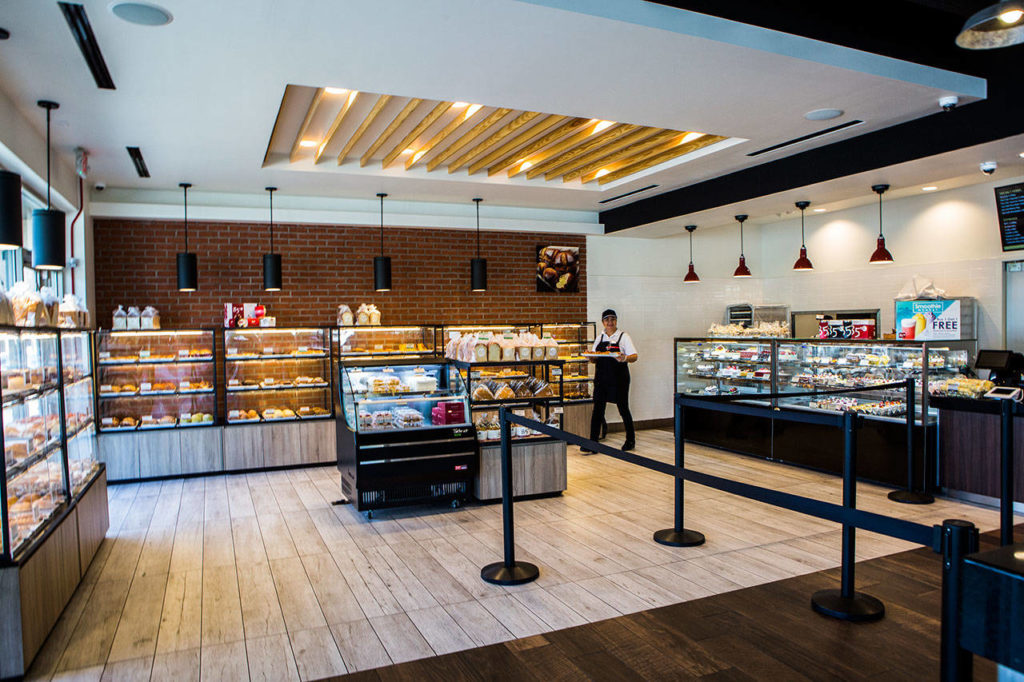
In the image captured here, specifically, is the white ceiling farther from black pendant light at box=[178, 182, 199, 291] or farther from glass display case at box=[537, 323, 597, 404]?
glass display case at box=[537, 323, 597, 404]

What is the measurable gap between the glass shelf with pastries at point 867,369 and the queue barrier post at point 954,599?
4872 millimetres

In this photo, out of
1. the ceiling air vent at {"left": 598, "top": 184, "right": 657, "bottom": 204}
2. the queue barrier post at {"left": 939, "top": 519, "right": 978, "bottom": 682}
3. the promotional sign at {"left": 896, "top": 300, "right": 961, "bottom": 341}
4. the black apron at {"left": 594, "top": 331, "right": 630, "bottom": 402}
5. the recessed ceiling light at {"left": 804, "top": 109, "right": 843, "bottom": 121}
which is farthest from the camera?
the black apron at {"left": 594, "top": 331, "right": 630, "bottom": 402}

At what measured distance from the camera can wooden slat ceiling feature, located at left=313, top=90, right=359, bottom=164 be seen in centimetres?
516

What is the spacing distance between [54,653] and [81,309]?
270cm

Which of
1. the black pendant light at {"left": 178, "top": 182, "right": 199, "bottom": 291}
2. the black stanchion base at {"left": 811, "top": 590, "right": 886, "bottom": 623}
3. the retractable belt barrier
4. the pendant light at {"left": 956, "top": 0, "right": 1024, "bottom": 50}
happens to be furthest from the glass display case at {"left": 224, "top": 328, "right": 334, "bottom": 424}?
the pendant light at {"left": 956, "top": 0, "right": 1024, "bottom": 50}

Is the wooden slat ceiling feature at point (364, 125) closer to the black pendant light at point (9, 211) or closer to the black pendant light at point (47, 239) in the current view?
the black pendant light at point (47, 239)

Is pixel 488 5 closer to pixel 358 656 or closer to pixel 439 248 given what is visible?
pixel 358 656

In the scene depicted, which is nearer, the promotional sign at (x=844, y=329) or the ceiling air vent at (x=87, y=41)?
the ceiling air vent at (x=87, y=41)

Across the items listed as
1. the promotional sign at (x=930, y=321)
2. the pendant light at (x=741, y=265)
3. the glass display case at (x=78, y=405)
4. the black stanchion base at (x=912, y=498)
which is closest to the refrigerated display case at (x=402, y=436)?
the glass display case at (x=78, y=405)

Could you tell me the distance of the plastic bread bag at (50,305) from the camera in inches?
161

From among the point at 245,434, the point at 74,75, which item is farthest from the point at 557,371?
the point at 74,75

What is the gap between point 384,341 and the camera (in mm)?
8492

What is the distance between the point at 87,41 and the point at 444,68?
6.39ft

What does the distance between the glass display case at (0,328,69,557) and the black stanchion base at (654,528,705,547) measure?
3.77m
